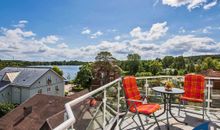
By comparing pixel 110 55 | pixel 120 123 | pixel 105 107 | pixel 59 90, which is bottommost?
pixel 59 90

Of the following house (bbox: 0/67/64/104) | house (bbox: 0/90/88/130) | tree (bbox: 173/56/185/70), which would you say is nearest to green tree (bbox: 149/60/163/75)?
tree (bbox: 173/56/185/70)

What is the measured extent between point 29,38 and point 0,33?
13.1 ft

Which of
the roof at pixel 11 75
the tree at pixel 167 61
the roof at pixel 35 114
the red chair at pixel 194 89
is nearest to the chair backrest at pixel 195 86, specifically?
the red chair at pixel 194 89

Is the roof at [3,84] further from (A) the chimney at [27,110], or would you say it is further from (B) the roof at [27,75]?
(A) the chimney at [27,110]

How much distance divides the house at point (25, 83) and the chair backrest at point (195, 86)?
59.7 feet

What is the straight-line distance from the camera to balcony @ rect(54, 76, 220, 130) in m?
1.93

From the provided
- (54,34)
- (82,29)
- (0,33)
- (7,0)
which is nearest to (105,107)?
(7,0)

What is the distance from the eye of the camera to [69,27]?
18.0 metres

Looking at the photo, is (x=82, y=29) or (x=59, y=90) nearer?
(x=82, y=29)

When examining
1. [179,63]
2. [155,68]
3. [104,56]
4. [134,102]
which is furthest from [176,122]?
[179,63]

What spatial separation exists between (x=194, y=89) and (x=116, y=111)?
6.55 ft

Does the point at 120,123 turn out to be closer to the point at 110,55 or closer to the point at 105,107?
the point at 105,107

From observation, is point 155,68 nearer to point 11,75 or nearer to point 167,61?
point 167,61

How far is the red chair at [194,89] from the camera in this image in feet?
13.6
